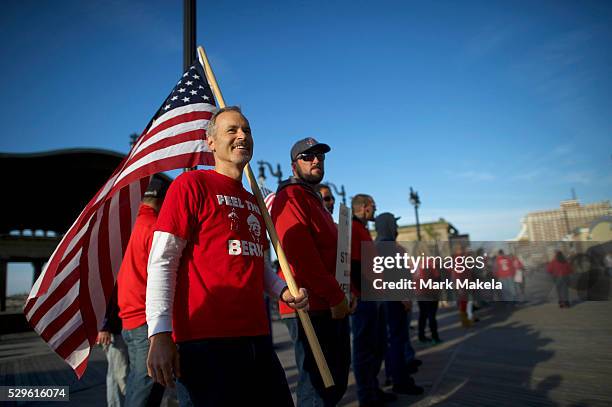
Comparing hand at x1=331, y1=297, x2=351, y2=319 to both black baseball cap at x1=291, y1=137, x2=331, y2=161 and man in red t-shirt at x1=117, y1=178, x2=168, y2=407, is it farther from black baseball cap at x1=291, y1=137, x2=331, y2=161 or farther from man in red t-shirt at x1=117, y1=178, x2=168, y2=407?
man in red t-shirt at x1=117, y1=178, x2=168, y2=407

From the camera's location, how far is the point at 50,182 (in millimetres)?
26297

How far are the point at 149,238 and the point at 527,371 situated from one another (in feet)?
17.7

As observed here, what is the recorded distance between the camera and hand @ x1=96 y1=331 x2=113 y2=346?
12.1ft

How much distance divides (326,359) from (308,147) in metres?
1.64

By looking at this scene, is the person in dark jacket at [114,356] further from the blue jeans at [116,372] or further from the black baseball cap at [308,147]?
the black baseball cap at [308,147]

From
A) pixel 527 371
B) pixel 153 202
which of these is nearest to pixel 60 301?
pixel 153 202

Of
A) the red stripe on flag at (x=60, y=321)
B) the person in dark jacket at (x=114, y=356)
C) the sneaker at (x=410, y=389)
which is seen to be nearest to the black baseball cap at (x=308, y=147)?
the red stripe on flag at (x=60, y=321)

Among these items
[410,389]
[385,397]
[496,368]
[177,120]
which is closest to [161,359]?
[177,120]

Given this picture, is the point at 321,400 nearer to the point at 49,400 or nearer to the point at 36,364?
the point at 49,400

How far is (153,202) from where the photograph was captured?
333 cm

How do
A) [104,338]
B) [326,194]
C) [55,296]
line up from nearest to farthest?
1. [55,296]
2. [104,338]
3. [326,194]

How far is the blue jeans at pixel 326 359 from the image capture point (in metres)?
2.61

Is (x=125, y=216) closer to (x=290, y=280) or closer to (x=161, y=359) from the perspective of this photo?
(x=290, y=280)

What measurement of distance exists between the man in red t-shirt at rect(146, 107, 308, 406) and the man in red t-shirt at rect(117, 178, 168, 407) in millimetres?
1286
